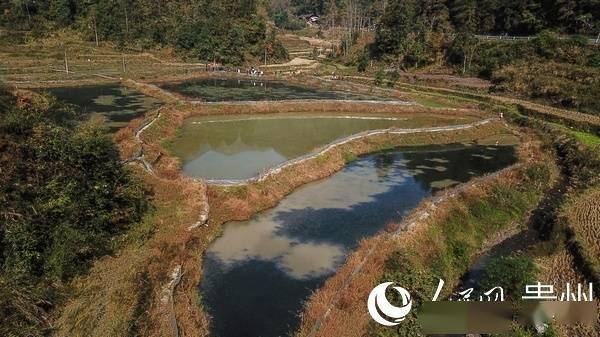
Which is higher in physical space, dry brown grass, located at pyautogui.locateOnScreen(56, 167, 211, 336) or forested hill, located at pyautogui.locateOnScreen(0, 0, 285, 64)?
forested hill, located at pyautogui.locateOnScreen(0, 0, 285, 64)

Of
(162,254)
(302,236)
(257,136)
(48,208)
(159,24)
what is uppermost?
(159,24)

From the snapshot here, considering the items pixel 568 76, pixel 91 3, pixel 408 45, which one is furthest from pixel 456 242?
pixel 91 3

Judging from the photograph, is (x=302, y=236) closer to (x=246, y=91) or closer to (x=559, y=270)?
(x=559, y=270)

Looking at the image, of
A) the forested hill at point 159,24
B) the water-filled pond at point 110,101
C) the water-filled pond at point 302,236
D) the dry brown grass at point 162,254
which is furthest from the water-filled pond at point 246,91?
the water-filled pond at point 302,236

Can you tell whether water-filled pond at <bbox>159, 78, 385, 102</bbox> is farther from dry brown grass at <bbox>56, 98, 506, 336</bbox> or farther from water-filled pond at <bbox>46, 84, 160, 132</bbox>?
dry brown grass at <bbox>56, 98, 506, 336</bbox>

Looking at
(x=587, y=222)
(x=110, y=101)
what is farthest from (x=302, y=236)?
(x=110, y=101)

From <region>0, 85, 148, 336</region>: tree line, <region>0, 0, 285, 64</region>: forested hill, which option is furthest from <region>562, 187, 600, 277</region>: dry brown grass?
<region>0, 0, 285, 64</region>: forested hill

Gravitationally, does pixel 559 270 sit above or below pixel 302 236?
below
